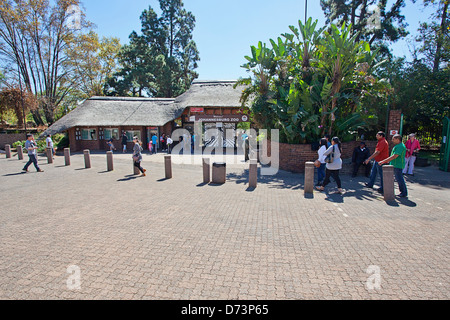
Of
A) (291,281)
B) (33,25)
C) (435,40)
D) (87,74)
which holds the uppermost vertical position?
(33,25)

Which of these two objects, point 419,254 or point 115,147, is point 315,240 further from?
point 115,147

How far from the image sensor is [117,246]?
4551 mm

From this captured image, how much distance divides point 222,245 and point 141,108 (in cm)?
2234

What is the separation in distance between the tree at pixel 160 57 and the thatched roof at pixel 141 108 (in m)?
10.5

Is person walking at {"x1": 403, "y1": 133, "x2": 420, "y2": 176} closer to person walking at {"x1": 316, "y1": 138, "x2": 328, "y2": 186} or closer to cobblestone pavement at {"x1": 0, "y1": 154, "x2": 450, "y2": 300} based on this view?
cobblestone pavement at {"x1": 0, "y1": 154, "x2": 450, "y2": 300}

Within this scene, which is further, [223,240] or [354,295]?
[223,240]

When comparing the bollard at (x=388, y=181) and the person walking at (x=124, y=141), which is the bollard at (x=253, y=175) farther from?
the person walking at (x=124, y=141)

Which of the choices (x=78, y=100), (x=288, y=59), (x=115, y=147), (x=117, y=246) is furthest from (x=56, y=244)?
(x=78, y=100)

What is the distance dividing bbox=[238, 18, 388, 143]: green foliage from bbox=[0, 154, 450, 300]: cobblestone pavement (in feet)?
14.1

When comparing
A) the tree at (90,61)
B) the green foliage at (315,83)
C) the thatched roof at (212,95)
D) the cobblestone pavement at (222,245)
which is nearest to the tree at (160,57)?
the tree at (90,61)

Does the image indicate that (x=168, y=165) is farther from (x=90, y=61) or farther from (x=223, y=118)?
(x=90, y=61)

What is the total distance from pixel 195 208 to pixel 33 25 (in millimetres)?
37567

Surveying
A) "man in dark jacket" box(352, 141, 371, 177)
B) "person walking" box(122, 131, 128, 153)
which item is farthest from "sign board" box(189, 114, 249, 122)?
"man in dark jacket" box(352, 141, 371, 177)

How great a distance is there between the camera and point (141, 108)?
24281mm
